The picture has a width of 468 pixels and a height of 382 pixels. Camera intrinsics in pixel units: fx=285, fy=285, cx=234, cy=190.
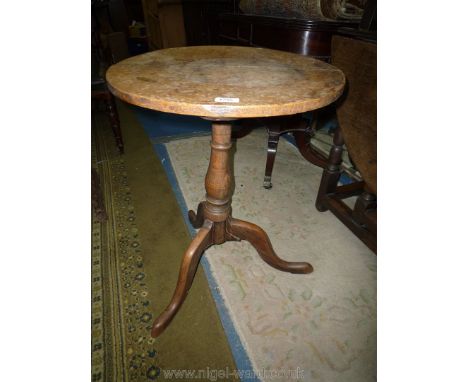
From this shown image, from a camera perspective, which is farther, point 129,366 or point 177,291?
point 177,291

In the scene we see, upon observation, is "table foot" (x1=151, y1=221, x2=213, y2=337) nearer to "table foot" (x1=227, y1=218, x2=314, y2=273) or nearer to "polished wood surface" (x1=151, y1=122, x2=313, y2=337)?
"polished wood surface" (x1=151, y1=122, x2=313, y2=337)

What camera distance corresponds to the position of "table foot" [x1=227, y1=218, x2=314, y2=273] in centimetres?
119

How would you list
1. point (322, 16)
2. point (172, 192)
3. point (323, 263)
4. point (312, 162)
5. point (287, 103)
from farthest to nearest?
1. point (312, 162)
2. point (172, 192)
3. point (322, 16)
4. point (323, 263)
5. point (287, 103)

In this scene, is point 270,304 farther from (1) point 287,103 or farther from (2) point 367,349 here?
(1) point 287,103

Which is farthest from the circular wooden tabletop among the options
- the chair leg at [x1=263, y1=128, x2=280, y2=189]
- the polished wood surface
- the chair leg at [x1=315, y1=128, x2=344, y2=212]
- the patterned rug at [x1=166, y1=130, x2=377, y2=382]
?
the patterned rug at [x1=166, y1=130, x2=377, y2=382]

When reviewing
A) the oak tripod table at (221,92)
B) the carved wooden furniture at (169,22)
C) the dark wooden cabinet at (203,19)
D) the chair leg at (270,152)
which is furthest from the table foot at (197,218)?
the carved wooden furniture at (169,22)

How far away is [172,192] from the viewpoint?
5.90 feet

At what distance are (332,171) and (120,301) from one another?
1204 mm

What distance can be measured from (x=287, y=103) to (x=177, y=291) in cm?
79

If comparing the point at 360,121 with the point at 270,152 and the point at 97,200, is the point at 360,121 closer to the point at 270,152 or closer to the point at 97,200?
the point at 270,152

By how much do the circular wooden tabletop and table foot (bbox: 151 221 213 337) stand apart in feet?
1.90

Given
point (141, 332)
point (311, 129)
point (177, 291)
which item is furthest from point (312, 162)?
point (141, 332)

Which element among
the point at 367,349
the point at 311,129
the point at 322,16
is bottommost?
the point at 367,349

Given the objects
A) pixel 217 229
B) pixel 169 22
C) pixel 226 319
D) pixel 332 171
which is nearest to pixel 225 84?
pixel 217 229
